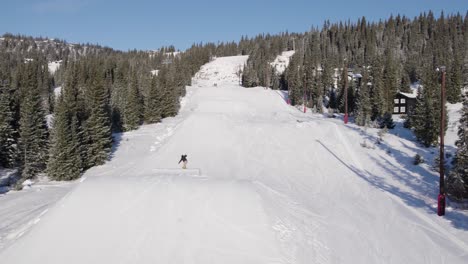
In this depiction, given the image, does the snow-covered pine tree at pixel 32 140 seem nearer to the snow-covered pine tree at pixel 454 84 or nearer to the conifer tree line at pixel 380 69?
the conifer tree line at pixel 380 69

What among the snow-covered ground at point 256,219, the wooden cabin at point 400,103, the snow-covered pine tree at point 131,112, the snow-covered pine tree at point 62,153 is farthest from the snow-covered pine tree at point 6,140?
the wooden cabin at point 400,103

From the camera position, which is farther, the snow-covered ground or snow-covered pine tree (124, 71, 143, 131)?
snow-covered pine tree (124, 71, 143, 131)

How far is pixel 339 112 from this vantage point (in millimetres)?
63781

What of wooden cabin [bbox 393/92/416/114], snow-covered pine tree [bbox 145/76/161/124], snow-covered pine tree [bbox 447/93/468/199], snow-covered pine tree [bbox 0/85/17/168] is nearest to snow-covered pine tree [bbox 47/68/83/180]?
snow-covered pine tree [bbox 0/85/17/168]

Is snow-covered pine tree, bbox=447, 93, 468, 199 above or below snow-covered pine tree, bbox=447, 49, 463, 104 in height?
below

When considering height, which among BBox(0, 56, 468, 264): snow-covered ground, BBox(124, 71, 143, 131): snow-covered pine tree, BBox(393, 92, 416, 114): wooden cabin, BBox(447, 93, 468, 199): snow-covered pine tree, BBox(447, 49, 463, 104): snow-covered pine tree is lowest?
BBox(0, 56, 468, 264): snow-covered ground

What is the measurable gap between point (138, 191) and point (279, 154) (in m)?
16.8

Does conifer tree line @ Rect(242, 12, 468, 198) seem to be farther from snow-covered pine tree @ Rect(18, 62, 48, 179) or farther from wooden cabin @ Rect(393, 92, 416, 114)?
snow-covered pine tree @ Rect(18, 62, 48, 179)

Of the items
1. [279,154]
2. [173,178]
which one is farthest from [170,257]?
[279,154]

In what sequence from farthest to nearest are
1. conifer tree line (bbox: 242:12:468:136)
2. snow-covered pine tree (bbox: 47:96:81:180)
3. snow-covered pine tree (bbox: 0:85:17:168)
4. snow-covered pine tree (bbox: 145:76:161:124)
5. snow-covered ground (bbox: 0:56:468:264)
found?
snow-covered pine tree (bbox: 145:76:161:124), conifer tree line (bbox: 242:12:468:136), snow-covered pine tree (bbox: 0:85:17:168), snow-covered pine tree (bbox: 47:96:81:180), snow-covered ground (bbox: 0:56:468:264)

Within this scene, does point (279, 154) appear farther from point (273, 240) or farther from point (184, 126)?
point (273, 240)

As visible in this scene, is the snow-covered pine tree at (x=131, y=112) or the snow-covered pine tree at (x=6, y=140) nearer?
the snow-covered pine tree at (x=6, y=140)

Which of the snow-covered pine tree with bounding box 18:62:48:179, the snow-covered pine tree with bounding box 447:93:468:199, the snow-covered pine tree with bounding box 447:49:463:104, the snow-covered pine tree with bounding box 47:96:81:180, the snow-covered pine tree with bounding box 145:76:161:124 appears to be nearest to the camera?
the snow-covered pine tree with bounding box 447:93:468:199

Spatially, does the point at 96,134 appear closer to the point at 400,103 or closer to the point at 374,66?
the point at 400,103
